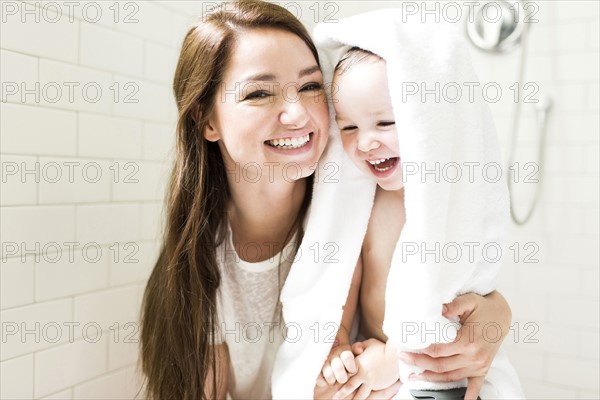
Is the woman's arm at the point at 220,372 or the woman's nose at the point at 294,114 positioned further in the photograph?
the woman's arm at the point at 220,372

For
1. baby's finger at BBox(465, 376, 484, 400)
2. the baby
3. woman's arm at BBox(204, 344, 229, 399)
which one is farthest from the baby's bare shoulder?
woman's arm at BBox(204, 344, 229, 399)

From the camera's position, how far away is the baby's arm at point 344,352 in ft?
3.67

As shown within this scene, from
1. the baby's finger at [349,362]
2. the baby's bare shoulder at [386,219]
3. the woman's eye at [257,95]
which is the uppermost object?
the woman's eye at [257,95]

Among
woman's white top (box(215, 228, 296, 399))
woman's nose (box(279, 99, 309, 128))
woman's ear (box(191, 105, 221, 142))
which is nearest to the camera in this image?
woman's nose (box(279, 99, 309, 128))

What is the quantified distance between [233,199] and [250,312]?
28 cm

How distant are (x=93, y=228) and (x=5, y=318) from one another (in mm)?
279

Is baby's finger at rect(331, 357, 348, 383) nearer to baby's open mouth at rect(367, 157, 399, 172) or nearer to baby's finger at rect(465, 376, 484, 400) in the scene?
baby's finger at rect(465, 376, 484, 400)

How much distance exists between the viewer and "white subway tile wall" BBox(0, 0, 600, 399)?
1153 mm

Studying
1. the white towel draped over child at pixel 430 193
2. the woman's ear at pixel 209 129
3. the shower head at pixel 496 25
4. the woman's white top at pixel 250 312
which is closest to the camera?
the white towel draped over child at pixel 430 193

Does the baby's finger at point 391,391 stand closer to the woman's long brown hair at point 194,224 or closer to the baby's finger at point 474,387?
the baby's finger at point 474,387

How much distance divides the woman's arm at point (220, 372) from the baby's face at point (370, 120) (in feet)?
1.97

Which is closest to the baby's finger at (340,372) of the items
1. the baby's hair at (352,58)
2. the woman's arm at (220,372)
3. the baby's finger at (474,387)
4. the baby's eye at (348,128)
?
the baby's finger at (474,387)

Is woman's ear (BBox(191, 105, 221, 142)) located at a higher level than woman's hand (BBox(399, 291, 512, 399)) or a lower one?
higher

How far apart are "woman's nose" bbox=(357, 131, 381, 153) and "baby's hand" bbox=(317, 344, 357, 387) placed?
0.42 metres
